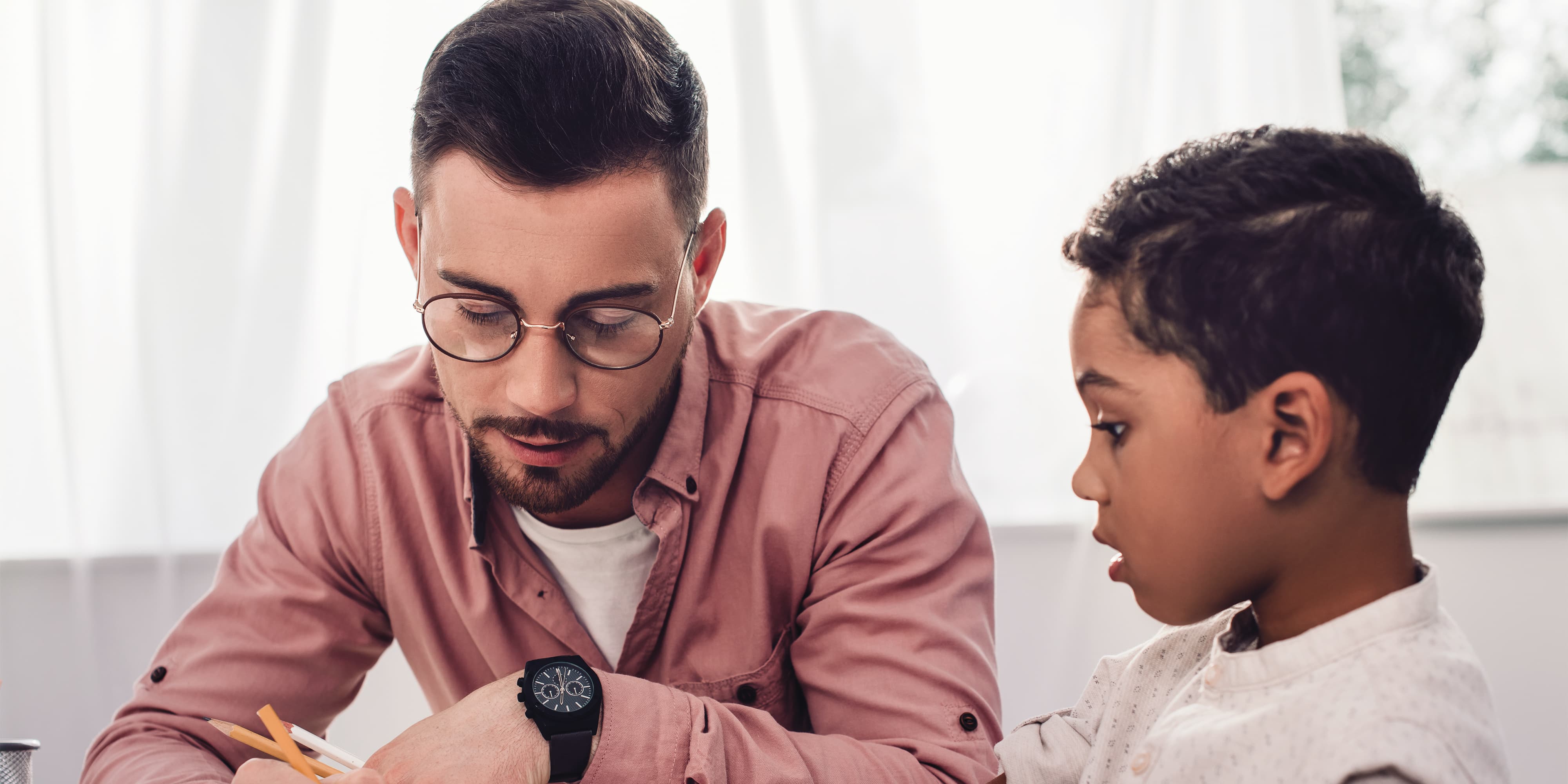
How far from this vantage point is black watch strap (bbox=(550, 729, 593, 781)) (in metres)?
0.97

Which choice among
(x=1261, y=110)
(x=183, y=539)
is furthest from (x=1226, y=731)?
(x=183, y=539)

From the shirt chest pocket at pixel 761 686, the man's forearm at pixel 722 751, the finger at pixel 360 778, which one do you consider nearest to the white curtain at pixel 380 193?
the shirt chest pocket at pixel 761 686

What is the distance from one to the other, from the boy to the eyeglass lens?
1.58ft

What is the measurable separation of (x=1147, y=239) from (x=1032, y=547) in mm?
1517

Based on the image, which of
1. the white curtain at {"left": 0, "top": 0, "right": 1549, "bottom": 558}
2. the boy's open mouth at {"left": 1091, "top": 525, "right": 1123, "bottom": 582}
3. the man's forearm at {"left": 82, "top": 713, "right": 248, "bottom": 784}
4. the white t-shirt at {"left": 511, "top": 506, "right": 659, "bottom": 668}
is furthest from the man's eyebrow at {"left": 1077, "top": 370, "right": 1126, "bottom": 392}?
the white curtain at {"left": 0, "top": 0, "right": 1549, "bottom": 558}

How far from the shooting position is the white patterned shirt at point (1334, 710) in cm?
69

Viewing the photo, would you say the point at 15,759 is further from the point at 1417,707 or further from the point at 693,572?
the point at 1417,707

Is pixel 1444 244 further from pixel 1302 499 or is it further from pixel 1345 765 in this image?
pixel 1345 765

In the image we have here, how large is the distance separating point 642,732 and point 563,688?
8 cm

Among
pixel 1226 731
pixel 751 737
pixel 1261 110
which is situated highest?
pixel 1261 110

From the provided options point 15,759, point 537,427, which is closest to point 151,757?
point 15,759

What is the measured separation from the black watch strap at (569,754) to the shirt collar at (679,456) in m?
0.38

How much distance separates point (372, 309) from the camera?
2264 mm

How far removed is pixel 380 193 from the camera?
2252mm
